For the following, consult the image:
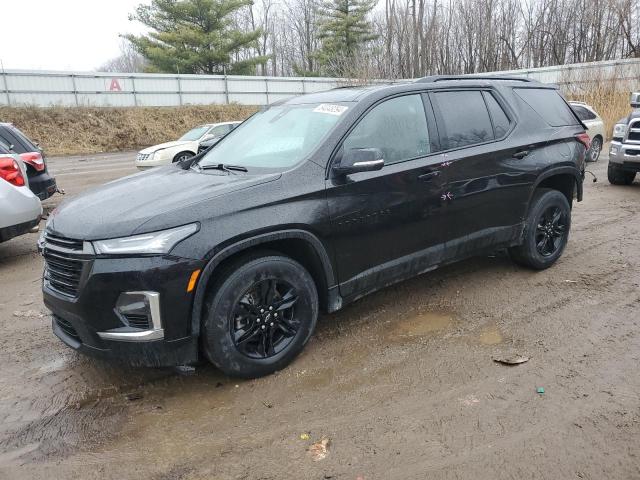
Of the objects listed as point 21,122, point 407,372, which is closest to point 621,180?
point 407,372

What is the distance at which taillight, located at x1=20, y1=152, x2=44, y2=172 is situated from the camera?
7.97 meters

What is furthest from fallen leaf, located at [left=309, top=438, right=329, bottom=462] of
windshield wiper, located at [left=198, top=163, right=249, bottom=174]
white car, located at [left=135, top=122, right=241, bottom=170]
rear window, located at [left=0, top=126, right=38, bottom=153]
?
white car, located at [left=135, top=122, right=241, bottom=170]

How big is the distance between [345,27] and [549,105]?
1567 inches

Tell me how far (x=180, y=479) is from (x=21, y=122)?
1077 inches

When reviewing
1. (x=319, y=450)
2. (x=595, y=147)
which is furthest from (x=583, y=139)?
(x=595, y=147)

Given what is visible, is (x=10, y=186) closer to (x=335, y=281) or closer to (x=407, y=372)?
(x=335, y=281)

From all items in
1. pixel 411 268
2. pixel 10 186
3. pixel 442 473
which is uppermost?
pixel 10 186

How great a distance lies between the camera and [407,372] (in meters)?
3.35

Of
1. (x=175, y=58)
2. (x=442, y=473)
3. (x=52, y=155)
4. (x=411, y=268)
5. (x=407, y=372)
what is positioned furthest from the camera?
(x=175, y=58)

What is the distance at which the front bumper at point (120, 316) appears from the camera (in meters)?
2.79

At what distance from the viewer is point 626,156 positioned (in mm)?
9039

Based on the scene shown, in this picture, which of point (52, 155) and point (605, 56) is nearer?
point (52, 155)

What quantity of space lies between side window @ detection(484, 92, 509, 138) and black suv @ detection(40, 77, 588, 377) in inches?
0.5

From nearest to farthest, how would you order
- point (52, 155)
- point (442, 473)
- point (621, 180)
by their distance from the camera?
point (442, 473), point (621, 180), point (52, 155)
